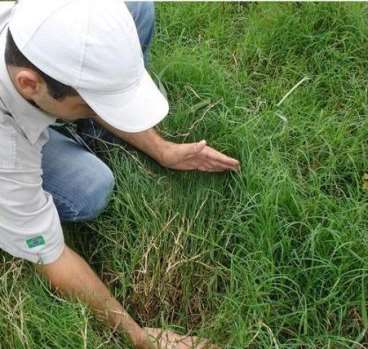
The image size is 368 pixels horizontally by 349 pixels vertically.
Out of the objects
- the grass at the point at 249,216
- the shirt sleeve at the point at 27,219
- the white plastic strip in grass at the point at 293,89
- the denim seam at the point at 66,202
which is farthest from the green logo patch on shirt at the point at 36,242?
the white plastic strip in grass at the point at 293,89

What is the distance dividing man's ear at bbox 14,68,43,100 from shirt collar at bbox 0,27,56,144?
0.14 ft

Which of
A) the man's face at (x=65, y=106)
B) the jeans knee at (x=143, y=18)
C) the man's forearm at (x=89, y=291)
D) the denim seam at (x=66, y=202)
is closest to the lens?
the man's face at (x=65, y=106)

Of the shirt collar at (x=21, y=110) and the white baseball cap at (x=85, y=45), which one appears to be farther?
the shirt collar at (x=21, y=110)

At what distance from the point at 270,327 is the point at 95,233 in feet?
2.17

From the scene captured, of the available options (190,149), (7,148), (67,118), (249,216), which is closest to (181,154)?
(190,149)

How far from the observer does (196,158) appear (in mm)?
2137

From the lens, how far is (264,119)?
230 centimetres

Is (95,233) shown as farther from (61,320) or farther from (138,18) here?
(138,18)

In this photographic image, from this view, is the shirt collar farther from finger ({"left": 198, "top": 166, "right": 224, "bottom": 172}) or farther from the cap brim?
finger ({"left": 198, "top": 166, "right": 224, "bottom": 172})

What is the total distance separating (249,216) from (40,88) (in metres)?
0.81

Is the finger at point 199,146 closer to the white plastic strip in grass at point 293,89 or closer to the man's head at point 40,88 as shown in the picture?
the white plastic strip in grass at point 293,89

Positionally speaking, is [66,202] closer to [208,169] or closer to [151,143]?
[151,143]

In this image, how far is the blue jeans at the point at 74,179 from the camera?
6.82 ft

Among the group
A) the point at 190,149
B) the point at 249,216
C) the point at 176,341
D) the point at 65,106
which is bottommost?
the point at 176,341
